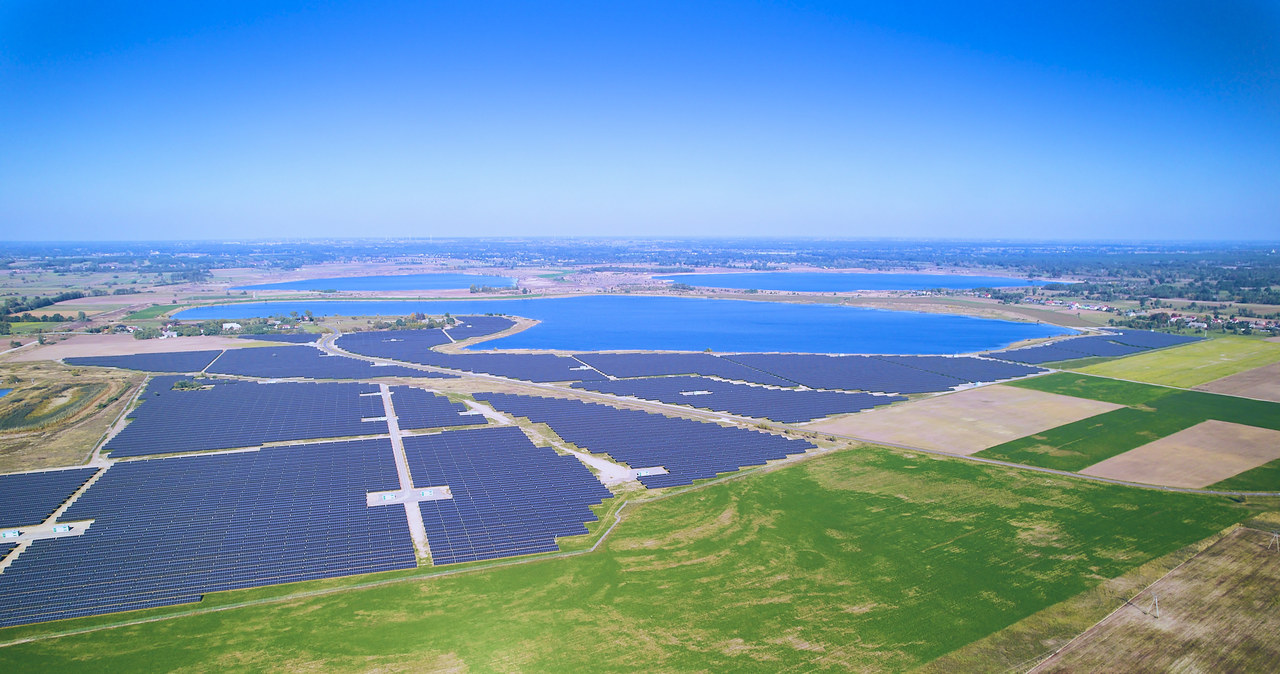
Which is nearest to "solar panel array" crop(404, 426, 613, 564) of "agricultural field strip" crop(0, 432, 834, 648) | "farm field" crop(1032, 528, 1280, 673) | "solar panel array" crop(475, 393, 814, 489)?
"agricultural field strip" crop(0, 432, 834, 648)

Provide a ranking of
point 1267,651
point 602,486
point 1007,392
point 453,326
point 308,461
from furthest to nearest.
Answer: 1. point 453,326
2. point 1007,392
3. point 308,461
4. point 602,486
5. point 1267,651

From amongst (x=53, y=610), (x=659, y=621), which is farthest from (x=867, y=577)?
(x=53, y=610)

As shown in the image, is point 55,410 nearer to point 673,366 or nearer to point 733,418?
point 673,366

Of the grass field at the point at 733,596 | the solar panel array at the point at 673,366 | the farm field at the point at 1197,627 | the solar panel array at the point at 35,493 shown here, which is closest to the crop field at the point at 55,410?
the solar panel array at the point at 35,493

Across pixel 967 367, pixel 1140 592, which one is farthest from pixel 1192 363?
pixel 1140 592

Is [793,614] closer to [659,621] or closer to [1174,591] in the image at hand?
[659,621]

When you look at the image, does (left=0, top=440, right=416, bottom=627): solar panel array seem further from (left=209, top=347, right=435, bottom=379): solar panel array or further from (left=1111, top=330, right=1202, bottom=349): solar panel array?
(left=1111, top=330, right=1202, bottom=349): solar panel array
